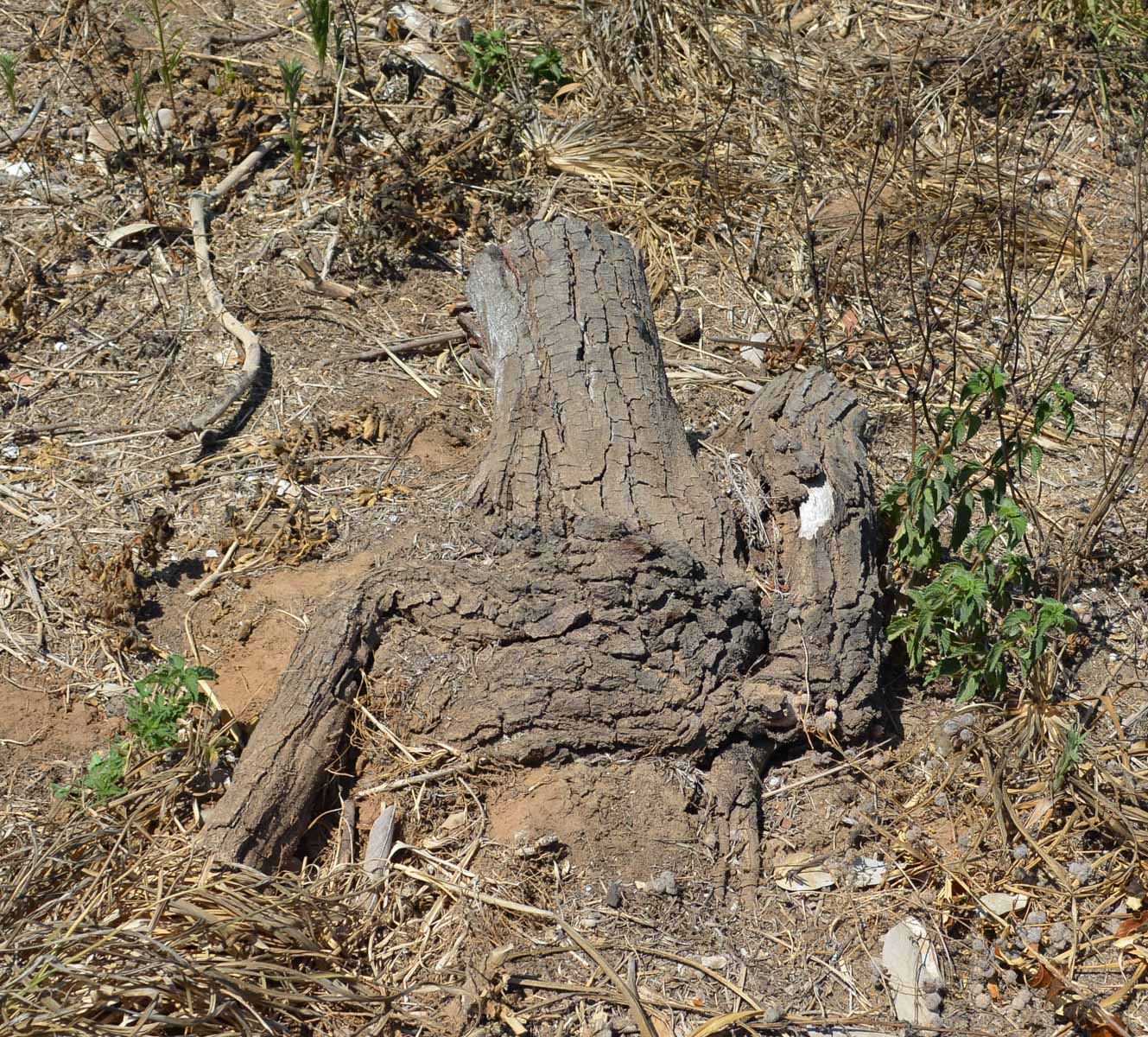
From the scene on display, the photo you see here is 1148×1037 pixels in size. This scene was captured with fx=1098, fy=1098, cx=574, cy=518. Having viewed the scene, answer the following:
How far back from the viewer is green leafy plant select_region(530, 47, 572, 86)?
530 cm

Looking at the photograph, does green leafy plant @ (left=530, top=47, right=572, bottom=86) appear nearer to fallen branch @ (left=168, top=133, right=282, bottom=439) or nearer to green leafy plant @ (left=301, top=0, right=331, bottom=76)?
green leafy plant @ (left=301, top=0, right=331, bottom=76)

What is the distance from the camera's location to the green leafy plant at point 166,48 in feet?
15.1

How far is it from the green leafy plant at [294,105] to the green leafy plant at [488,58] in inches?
34.4

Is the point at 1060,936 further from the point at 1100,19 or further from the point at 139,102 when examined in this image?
the point at 1100,19

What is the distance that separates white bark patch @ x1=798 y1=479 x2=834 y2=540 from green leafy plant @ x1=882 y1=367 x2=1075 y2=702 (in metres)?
0.23

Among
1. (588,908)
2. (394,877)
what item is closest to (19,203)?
(394,877)

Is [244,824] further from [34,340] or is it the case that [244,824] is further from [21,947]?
[34,340]

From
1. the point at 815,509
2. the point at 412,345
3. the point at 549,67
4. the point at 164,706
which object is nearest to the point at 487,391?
the point at 412,345

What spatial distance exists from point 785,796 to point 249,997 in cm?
136

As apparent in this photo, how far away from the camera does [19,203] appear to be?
15.0 feet

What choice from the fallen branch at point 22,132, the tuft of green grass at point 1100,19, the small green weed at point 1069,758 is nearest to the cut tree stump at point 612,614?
the small green weed at point 1069,758

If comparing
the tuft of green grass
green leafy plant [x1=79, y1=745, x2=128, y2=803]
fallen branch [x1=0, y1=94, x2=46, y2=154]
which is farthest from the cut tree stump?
the tuft of green grass

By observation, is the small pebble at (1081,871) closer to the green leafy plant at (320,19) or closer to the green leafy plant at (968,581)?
the green leafy plant at (968,581)

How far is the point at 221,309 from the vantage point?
4.25 m
